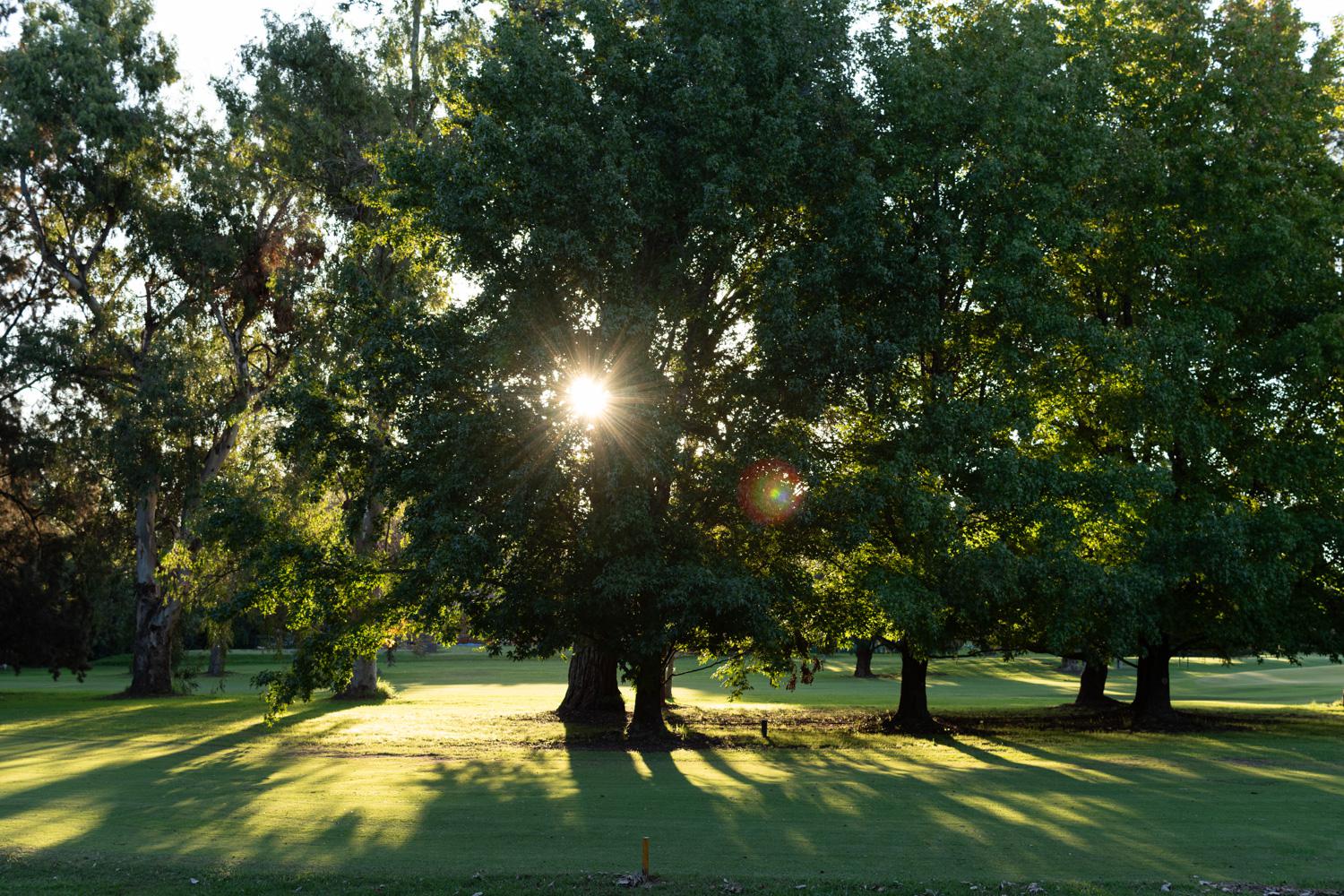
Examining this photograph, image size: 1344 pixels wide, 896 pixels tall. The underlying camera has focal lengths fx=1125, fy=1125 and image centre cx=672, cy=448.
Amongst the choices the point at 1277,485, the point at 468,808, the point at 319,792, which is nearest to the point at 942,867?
the point at 468,808

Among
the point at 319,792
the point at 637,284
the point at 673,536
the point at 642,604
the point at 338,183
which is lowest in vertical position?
the point at 319,792

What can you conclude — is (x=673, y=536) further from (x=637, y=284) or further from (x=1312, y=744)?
(x=1312, y=744)

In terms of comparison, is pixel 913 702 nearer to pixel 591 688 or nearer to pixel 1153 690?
pixel 1153 690

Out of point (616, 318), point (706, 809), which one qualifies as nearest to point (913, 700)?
point (616, 318)

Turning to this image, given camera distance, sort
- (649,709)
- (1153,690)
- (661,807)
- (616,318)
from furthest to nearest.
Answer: (1153,690) → (649,709) → (616,318) → (661,807)

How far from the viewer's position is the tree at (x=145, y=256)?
41938mm

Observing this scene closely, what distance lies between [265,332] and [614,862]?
3923 cm

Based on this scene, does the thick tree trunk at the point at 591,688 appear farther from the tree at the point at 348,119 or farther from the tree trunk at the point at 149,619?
the tree trunk at the point at 149,619

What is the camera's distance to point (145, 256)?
45.0m

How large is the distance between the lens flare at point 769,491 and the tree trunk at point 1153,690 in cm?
1469

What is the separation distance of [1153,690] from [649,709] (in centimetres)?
1557

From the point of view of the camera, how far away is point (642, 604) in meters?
24.4

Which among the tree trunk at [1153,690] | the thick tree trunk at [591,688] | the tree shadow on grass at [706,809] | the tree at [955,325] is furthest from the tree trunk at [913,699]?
the thick tree trunk at [591,688]

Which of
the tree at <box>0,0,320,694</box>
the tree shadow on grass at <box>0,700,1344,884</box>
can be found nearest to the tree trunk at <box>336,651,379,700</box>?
the tree at <box>0,0,320,694</box>
